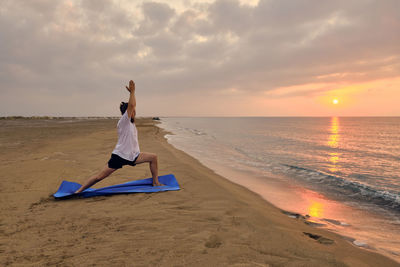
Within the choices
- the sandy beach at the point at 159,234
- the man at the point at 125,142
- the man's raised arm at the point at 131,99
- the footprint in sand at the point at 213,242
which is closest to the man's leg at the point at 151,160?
the man at the point at 125,142

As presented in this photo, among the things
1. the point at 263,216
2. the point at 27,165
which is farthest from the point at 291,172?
the point at 27,165

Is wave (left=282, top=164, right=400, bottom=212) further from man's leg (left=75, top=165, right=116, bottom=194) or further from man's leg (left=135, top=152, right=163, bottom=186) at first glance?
man's leg (left=75, top=165, right=116, bottom=194)

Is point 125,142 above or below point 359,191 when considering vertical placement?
above

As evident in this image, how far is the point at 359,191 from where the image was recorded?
762 cm

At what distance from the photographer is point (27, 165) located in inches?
320

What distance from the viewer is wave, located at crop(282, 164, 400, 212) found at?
664cm

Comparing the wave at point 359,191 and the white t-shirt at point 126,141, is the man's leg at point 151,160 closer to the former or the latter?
the white t-shirt at point 126,141

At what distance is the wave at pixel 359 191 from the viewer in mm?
6641

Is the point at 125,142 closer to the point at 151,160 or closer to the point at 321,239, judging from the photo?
the point at 151,160

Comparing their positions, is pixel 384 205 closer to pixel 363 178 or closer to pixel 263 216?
pixel 363 178

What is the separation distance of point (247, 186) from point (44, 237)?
574cm

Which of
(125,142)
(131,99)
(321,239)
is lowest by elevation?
(321,239)

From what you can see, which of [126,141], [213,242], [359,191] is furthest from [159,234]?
[359,191]

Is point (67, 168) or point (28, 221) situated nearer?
point (28, 221)
